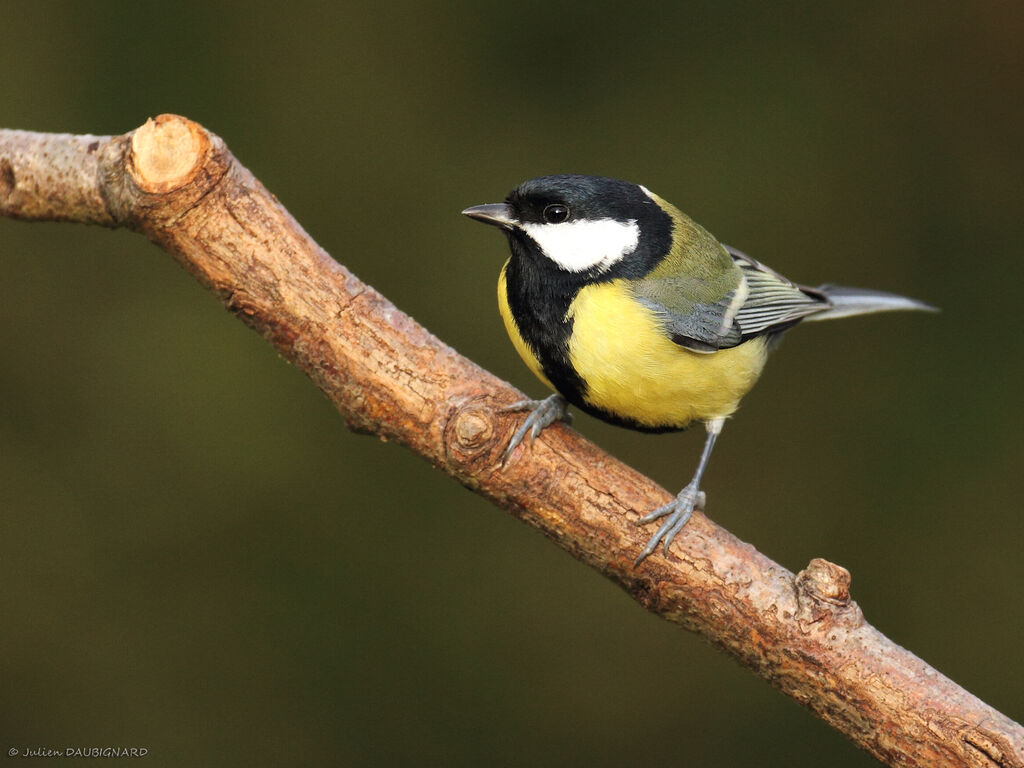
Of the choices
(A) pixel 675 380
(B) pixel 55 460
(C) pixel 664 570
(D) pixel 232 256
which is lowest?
(B) pixel 55 460

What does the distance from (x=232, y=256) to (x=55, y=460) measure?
1.18 m

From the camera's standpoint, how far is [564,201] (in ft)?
6.18

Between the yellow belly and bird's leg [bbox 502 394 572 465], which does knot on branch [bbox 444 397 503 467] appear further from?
the yellow belly

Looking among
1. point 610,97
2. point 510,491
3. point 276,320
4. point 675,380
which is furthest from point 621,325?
point 610,97

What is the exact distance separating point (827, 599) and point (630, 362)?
1.60ft

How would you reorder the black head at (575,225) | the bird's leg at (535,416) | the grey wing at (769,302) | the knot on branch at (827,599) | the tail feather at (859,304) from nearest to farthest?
the knot on branch at (827,599), the bird's leg at (535,416), the black head at (575,225), the grey wing at (769,302), the tail feather at (859,304)

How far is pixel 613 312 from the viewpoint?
1.86 m

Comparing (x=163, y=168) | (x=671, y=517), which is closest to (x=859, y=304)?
(x=671, y=517)

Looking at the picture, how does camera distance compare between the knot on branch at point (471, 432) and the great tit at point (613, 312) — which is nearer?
the knot on branch at point (471, 432)

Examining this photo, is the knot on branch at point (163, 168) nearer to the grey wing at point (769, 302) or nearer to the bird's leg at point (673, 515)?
the bird's leg at point (673, 515)

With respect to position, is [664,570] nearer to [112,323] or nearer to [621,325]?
[621,325]

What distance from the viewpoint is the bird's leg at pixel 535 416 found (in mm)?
1778

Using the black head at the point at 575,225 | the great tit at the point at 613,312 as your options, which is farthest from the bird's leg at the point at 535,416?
the black head at the point at 575,225

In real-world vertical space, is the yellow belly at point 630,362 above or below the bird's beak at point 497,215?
below
